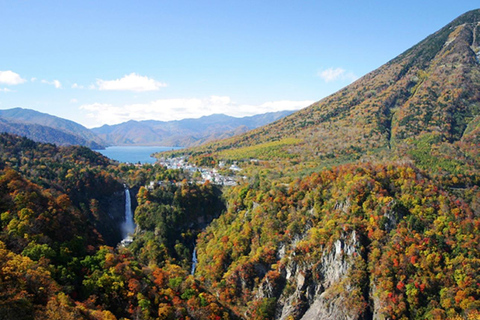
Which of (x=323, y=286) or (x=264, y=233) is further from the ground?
(x=264, y=233)

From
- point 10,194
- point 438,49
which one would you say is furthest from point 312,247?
point 438,49

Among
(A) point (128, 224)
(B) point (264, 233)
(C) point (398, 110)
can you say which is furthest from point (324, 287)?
(C) point (398, 110)

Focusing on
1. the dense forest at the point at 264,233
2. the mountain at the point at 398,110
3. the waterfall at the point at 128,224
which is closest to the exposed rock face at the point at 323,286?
the dense forest at the point at 264,233

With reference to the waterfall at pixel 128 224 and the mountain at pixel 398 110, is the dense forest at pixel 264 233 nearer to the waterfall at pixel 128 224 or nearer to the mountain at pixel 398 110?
the mountain at pixel 398 110

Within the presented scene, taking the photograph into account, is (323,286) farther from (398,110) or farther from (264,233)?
(398,110)

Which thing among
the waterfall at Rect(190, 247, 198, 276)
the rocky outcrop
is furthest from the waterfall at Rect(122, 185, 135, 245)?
the rocky outcrop

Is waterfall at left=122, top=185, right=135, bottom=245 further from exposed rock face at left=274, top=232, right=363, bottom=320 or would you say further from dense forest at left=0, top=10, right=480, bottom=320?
exposed rock face at left=274, top=232, right=363, bottom=320
